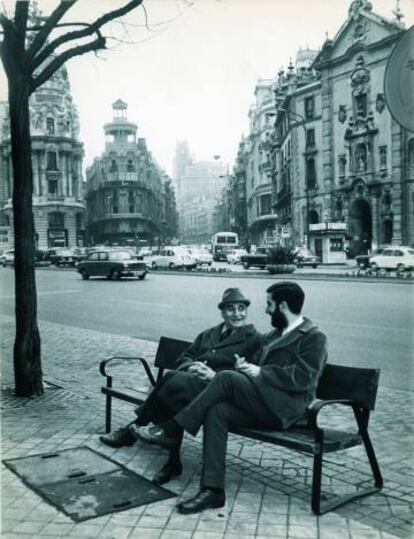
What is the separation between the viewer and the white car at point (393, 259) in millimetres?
33491

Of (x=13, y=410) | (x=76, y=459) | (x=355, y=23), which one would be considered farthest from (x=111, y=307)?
(x=355, y=23)

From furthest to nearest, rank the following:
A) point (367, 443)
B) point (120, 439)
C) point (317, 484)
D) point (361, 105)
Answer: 1. point (361, 105)
2. point (120, 439)
3. point (367, 443)
4. point (317, 484)

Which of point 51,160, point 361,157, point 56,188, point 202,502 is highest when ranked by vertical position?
point 51,160

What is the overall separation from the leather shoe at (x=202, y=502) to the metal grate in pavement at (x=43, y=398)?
3.28 meters

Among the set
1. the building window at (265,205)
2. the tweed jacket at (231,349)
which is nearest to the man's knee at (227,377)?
the tweed jacket at (231,349)

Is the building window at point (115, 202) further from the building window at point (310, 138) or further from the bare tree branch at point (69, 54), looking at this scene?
the bare tree branch at point (69, 54)

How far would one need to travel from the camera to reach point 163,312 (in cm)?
1605

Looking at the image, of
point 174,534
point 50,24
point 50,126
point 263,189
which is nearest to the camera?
point 174,534

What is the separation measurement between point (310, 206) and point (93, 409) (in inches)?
2061

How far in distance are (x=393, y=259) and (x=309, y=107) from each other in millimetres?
27816

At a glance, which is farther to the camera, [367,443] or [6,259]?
[6,259]

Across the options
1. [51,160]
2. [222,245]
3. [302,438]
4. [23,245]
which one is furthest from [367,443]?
[51,160]

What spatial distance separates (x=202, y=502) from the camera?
396 cm

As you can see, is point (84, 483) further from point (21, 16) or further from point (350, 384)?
point (21, 16)
